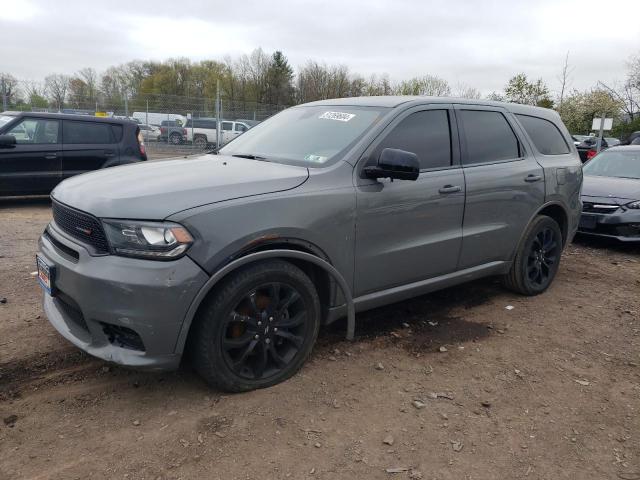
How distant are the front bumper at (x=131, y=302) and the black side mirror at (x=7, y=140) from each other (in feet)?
21.4

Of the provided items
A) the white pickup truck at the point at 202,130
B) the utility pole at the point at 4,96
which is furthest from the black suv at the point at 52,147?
the white pickup truck at the point at 202,130

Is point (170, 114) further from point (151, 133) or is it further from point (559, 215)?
point (559, 215)

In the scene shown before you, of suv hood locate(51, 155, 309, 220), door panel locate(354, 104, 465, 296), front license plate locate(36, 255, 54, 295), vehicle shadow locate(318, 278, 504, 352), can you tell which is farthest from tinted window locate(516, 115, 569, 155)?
front license plate locate(36, 255, 54, 295)

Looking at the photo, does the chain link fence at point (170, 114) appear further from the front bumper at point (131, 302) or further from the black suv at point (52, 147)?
the front bumper at point (131, 302)

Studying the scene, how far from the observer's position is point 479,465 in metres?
2.56

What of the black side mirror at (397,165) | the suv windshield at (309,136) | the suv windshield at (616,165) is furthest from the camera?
the suv windshield at (616,165)

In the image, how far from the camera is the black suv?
8.28 m

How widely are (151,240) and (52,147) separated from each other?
23.2 ft

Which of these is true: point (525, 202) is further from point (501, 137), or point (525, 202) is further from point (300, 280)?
point (300, 280)

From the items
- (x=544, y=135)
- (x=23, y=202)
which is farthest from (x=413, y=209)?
(x=23, y=202)

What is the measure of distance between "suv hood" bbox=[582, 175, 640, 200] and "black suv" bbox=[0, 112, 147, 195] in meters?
7.36

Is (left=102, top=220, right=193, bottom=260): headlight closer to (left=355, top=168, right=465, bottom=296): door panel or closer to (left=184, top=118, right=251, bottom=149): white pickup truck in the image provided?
(left=355, top=168, right=465, bottom=296): door panel

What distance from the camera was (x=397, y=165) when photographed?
3.25 meters

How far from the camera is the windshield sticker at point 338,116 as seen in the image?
3.82 m
